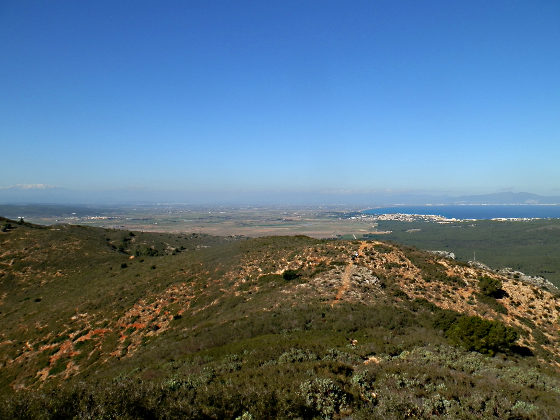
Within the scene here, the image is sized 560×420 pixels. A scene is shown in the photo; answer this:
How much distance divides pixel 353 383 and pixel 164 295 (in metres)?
29.1

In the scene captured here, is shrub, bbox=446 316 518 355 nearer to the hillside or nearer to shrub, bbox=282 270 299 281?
the hillside

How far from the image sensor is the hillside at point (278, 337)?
29.0ft

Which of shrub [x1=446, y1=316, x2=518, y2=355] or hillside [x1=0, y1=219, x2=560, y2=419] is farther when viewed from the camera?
shrub [x1=446, y1=316, x2=518, y2=355]

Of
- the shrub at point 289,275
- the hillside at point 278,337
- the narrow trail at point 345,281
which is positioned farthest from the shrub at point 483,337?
the shrub at point 289,275

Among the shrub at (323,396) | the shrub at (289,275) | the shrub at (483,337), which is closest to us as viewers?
the shrub at (323,396)

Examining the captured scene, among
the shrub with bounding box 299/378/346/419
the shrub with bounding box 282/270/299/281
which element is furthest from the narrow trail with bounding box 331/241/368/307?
the shrub with bounding box 299/378/346/419

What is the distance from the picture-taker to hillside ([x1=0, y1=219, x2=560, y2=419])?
348 inches

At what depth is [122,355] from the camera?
23078 millimetres

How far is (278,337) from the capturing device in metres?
18.8

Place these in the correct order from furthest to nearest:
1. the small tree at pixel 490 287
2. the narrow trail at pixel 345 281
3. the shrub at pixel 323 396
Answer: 1. the small tree at pixel 490 287
2. the narrow trail at pixel 345 281
3. the shrub at pixel 323 396

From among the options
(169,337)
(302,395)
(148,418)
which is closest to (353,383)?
(302,395)

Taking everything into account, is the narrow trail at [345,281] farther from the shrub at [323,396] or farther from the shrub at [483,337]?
the shrub at [323,396]

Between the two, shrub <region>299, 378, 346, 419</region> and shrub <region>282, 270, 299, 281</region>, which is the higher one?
shrub <region>299, 378, 346, 419</region>

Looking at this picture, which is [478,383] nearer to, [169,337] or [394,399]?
[394,399]
